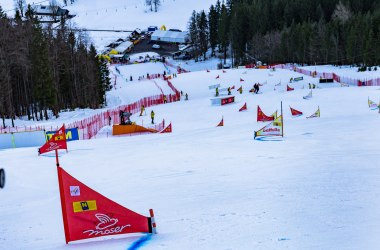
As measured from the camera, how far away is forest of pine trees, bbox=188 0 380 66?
2650 inches

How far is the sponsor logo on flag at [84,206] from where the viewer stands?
6977 mm

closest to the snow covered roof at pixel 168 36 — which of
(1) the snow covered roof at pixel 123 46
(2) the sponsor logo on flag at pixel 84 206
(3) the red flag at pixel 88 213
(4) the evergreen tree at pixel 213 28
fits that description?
(1) the snow covered roof at pixel 123 46

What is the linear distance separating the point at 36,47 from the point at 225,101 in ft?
60.9

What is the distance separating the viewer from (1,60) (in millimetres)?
36594

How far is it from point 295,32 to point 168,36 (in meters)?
54.9

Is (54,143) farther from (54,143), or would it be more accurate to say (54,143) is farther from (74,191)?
(74,191)

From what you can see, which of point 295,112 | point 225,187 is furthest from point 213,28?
point 225,187

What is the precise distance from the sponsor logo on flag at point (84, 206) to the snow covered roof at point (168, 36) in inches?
4818

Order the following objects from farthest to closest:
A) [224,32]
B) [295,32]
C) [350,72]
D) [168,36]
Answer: [168,36]
[224,32]
[295,32]
[350,72]

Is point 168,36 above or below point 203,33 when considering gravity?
above

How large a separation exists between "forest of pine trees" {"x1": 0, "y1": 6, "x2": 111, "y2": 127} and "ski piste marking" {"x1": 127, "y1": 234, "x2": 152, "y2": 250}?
29.9m

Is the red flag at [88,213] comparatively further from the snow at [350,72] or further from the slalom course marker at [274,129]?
the snow at [350,72]

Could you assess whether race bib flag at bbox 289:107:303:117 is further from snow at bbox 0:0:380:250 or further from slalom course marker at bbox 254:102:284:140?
slalom course marker at bbox 254:102:284:140

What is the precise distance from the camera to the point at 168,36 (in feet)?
420
